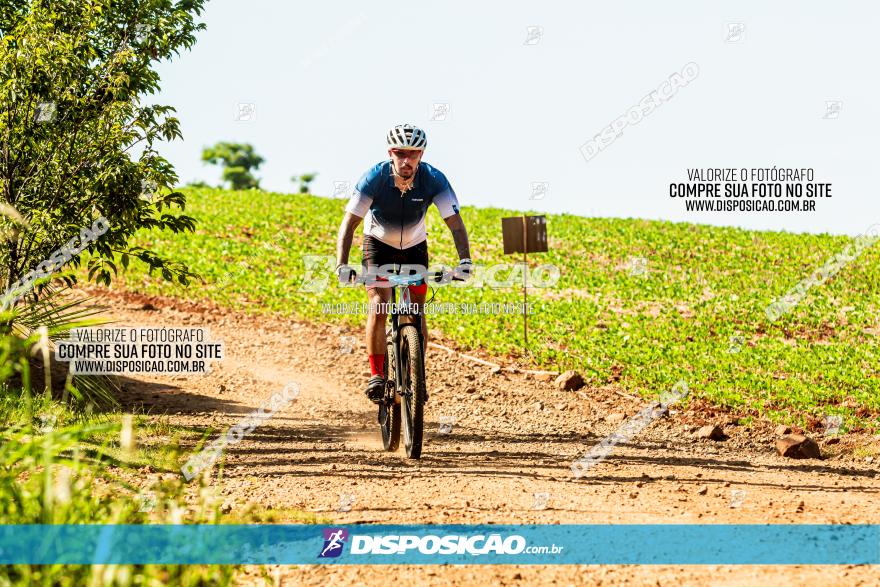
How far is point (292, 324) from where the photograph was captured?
61.1 ft

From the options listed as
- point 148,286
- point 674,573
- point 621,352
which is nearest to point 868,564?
point 674,573

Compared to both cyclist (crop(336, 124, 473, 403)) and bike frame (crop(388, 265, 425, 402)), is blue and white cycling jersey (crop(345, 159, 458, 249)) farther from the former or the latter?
bike frame (crop(388, 265, 425, 402))

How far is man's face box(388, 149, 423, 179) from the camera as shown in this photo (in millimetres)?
7887

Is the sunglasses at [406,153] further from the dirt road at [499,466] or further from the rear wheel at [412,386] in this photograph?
the dirt road at [499,466]

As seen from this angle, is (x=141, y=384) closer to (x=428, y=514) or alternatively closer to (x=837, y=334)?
(x=428, y=514)

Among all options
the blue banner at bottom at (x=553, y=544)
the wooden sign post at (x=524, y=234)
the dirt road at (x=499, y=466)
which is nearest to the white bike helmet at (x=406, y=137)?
the dirt road at (x=499, y=466)

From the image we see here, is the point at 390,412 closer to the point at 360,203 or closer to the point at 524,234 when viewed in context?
the point at 360,203

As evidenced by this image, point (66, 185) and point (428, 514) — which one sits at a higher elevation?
point (66, 185)

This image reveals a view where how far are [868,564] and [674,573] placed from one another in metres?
1.34

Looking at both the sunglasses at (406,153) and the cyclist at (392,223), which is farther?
the cyclist at (392,223)

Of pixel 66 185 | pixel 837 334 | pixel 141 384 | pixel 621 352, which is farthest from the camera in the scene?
pixel 837 334

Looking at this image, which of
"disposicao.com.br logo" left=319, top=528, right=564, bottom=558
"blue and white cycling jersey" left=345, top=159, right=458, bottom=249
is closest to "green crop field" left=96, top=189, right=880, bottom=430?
"blue and white cycling jersey" left=345, top=159, right=458, bottom=249

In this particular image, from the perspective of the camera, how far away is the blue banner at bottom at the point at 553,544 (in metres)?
5.53

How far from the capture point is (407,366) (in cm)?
809
